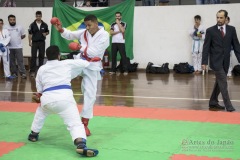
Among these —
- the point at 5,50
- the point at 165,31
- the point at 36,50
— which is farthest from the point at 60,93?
the point at 165,31

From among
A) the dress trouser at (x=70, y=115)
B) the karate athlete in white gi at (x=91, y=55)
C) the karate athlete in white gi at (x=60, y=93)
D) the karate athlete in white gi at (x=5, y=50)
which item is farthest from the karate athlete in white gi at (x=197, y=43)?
the dress trouser at (x=70, y=115)

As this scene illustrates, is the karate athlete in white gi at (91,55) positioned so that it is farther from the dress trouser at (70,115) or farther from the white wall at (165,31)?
the white wall at (165,31)

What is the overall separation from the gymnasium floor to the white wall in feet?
13.5

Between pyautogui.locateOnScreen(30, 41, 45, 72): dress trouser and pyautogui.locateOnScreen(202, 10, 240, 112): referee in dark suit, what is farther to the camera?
pyautogui.locateOnScreen(30, 41, 45, 72): dress trouser

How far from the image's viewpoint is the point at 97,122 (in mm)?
7520

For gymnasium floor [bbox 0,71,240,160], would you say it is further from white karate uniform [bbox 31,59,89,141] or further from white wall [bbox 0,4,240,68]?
white wall [bbox 0,4,240,68]

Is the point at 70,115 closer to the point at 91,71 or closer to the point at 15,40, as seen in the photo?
the point at 91,71

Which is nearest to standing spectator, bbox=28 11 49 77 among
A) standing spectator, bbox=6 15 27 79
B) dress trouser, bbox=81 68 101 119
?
standing spectator, bbox=6 15 27 79

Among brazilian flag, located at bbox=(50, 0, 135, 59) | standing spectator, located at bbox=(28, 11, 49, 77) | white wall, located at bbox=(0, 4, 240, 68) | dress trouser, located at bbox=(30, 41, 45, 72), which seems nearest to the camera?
standing spectator, located at bbox=(28, 11, 49, 77)

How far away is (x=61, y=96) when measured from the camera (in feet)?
18.8

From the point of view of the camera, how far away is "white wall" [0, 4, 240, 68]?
15078 millimetres

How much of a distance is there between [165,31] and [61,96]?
10265 millimetres

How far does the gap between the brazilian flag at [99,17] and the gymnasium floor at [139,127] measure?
4.40 m

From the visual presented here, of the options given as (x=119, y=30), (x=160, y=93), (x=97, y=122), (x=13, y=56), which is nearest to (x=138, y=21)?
(x=119, y=30)
